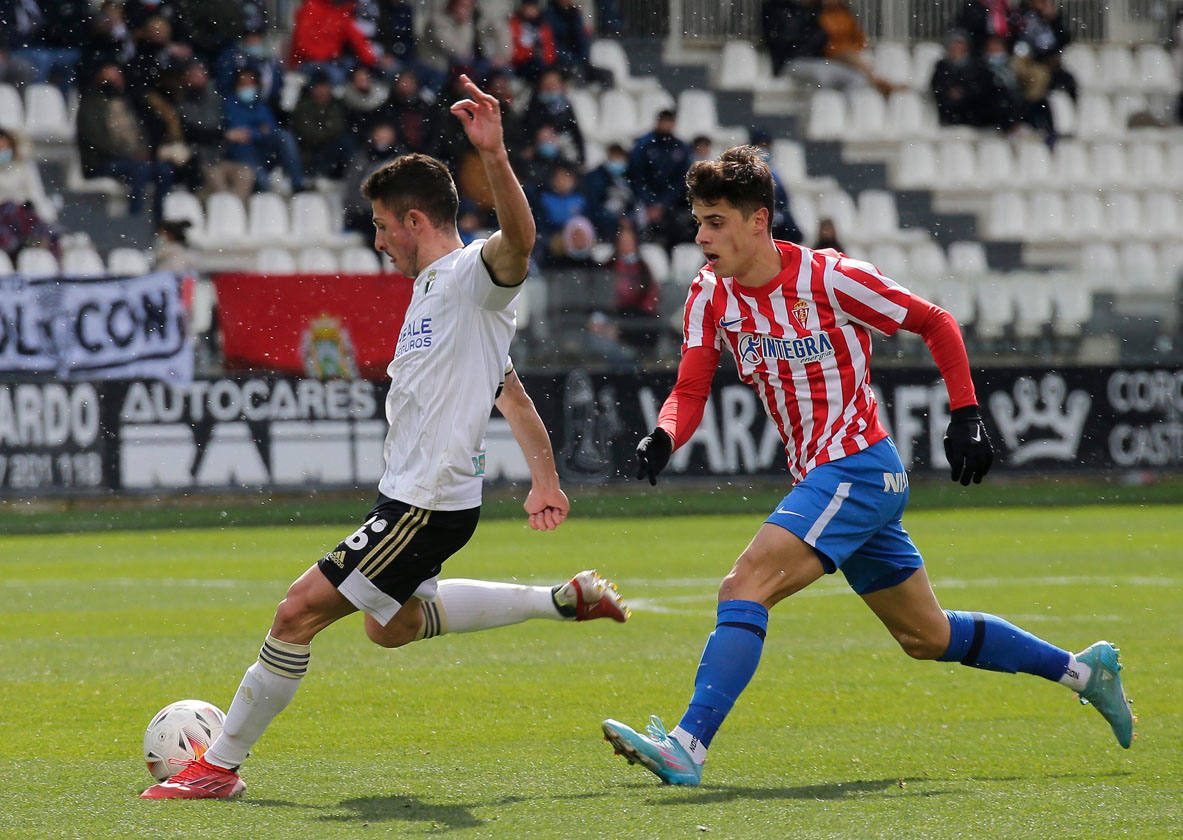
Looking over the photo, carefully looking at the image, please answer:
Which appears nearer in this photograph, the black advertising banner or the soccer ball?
the soccer ball

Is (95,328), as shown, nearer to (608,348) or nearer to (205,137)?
(205,137)

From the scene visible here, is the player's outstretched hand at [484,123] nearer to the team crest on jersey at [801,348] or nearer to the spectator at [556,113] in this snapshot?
the team crest on jersey at [801,348]

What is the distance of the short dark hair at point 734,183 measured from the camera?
17.1ft

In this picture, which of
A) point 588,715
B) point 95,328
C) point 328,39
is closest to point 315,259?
point 328,39

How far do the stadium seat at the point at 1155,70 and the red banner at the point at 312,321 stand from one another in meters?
13.4

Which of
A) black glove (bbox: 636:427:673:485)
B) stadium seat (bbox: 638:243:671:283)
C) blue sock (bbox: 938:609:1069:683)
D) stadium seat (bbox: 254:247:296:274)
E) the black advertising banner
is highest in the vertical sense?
stadium seat (bbox: 254:247:296:274)

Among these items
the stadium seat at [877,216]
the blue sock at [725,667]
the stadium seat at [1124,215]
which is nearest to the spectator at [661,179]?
the stadium seat at [877,216]

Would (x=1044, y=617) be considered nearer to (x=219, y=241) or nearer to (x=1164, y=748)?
(x=1164, y=748)

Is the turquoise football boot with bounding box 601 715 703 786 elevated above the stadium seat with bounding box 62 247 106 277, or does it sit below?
below

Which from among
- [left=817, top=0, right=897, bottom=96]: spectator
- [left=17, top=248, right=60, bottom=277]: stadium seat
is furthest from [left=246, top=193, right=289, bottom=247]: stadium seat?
[left=817, top=0, right=897, bottom=96]: spectator

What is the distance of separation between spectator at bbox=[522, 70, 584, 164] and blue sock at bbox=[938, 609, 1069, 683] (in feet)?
47.0

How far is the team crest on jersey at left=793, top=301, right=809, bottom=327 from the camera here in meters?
5.23

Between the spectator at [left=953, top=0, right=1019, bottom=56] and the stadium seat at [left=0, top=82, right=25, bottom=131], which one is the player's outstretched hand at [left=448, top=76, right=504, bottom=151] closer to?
the stadium seat at [left=0, top=82, right=25, bottom=131]

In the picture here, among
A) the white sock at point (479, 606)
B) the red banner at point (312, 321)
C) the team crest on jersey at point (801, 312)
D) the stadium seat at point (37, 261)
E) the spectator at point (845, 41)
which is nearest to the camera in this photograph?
the team crest on jersey at point (801, 312)
